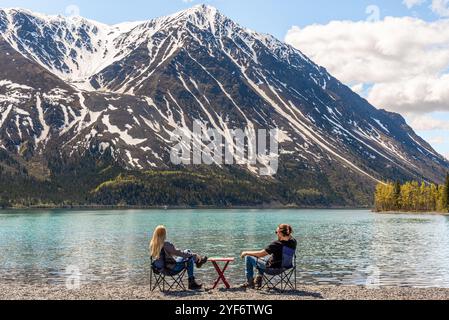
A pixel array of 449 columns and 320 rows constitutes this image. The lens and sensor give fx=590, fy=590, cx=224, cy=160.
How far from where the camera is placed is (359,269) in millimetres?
52562

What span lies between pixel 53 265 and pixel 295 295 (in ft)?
111

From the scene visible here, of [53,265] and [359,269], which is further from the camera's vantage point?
[53,265]

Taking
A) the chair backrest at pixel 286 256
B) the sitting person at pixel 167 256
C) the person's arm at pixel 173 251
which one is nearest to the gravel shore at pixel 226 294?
the sitting person at pixel 167 256

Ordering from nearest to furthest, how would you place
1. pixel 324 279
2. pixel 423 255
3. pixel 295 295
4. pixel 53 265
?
pixel 295 295
pixel 324 279
pixel 53 265
pixel 423 255

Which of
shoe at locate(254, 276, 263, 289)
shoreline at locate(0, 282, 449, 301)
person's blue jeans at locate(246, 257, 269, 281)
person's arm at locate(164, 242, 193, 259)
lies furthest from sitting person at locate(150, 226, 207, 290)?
shoe at locate(254, 276, 263, 289)

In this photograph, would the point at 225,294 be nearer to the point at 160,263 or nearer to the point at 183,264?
the point at 183,264

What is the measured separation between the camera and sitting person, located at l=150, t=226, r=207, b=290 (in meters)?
31.0

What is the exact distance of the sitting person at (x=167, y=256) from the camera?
102 feet

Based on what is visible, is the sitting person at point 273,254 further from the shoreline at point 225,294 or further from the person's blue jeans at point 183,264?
the person's blue jeans at point 183,264

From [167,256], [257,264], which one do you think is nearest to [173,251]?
[167,256]
